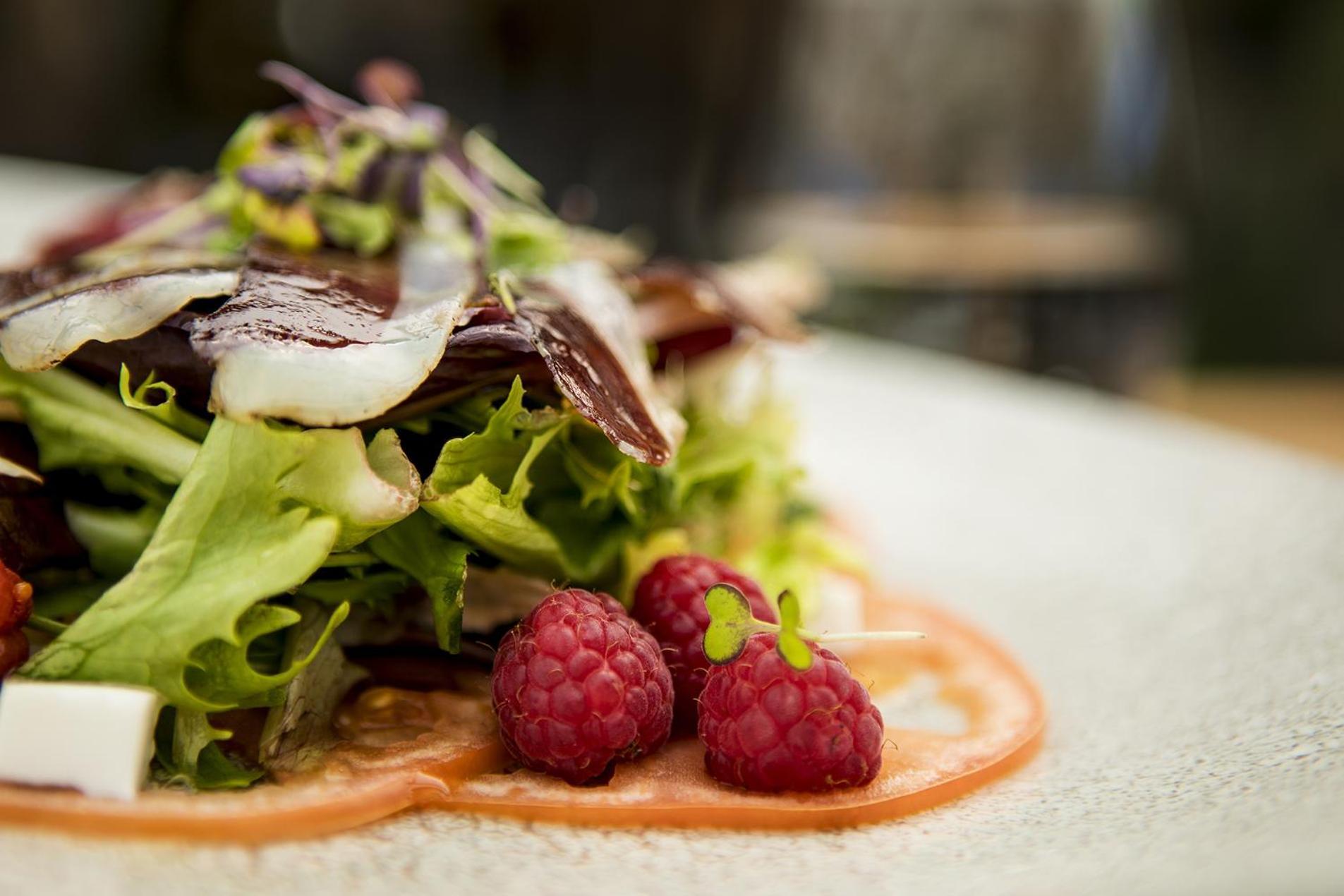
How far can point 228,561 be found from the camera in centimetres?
97

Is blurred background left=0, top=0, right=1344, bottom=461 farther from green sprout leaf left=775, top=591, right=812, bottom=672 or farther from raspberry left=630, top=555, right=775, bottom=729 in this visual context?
green sprout leaf left=775, top=591, right=812, bottom=672

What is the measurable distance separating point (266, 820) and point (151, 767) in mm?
142

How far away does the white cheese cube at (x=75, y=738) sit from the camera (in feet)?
2.89

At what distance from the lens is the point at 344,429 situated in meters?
0.98

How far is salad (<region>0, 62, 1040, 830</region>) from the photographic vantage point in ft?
3.12

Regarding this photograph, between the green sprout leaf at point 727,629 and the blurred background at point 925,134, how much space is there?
1.38 m

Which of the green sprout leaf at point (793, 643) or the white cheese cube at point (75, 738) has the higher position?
the green sprout leaf at point (793, 643)

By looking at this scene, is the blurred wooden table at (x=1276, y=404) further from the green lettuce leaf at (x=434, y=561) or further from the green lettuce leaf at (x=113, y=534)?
the green lettuce leaf at (x=113, y=534)

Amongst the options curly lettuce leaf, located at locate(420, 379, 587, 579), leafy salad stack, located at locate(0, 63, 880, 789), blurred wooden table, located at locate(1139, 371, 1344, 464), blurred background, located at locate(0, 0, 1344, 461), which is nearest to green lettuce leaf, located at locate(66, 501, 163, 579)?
leafy salad stack, located at locate(0, 63, 880, 789)

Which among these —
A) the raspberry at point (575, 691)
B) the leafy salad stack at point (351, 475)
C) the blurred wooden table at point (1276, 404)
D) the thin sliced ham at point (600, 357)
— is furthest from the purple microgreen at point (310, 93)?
the blurred wooden table at point (1276, 404)

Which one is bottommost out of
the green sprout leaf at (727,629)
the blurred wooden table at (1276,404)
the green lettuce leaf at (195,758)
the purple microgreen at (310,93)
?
the blurred wooden table at (1276,404)

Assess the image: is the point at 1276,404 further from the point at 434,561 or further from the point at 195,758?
the point at 195,758

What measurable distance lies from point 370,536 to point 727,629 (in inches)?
11.5

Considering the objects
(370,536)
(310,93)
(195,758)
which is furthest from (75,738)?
(310,93)
